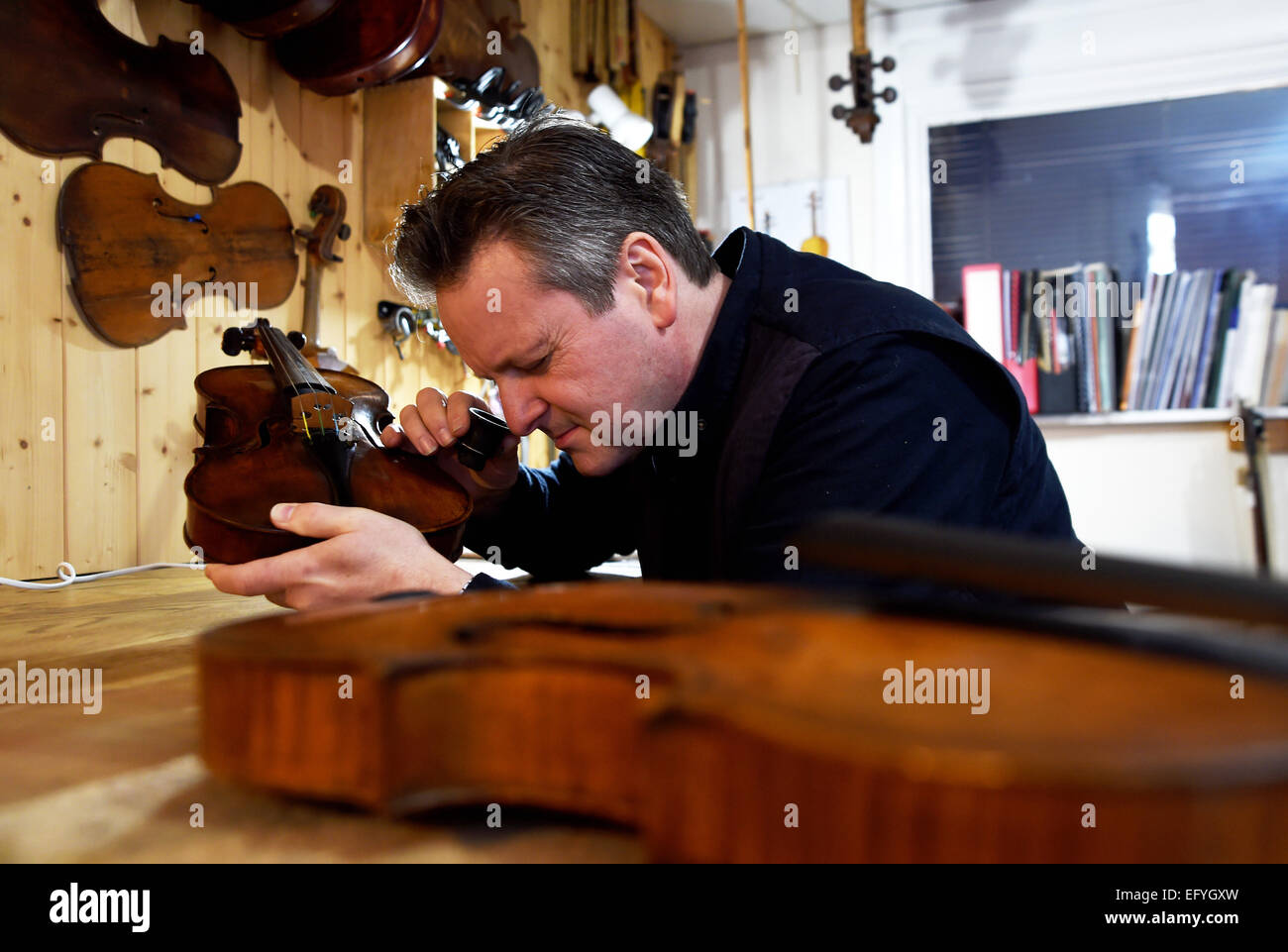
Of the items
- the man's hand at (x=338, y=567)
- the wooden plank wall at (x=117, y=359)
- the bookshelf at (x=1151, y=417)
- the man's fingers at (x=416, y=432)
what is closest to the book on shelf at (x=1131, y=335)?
the bookshelf at (x=1151, y=417)

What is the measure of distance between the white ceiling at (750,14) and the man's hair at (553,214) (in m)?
2.47

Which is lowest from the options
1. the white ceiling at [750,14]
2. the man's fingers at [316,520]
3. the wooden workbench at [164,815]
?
the wooden workbench at [164,815]

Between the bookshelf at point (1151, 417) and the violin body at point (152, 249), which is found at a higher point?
the violin body at point (152, 249)

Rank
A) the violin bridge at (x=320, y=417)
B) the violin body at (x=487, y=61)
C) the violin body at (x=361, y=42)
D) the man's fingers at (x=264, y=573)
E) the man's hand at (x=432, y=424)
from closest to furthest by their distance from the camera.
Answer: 1. the man's fingers at (x=264, y=573)
2. the violin bridge at (x=320, y=417)
3. the man's hand at (x=432, y=424)
4. the violin body at (x=361, y=42)
5. the violin body at (x=487, y=61)

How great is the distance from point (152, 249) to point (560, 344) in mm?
1007

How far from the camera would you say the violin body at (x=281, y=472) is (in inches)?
36.3

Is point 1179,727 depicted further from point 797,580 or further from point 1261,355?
point 1261,355

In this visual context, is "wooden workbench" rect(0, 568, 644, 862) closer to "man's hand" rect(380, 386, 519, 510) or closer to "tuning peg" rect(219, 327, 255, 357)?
"man's hand" rect(380, 386, 519, 510)

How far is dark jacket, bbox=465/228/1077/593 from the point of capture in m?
0.94

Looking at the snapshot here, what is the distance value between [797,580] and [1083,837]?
563 millimetres

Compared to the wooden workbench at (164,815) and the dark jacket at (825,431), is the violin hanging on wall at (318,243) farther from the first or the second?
the wooden workbench at (164,815)

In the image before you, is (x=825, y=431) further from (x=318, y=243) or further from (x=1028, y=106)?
(x=1028, y=106)

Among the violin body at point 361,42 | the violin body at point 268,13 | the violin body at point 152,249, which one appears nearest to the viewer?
the violin body at point 152,249

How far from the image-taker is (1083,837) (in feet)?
0.96
